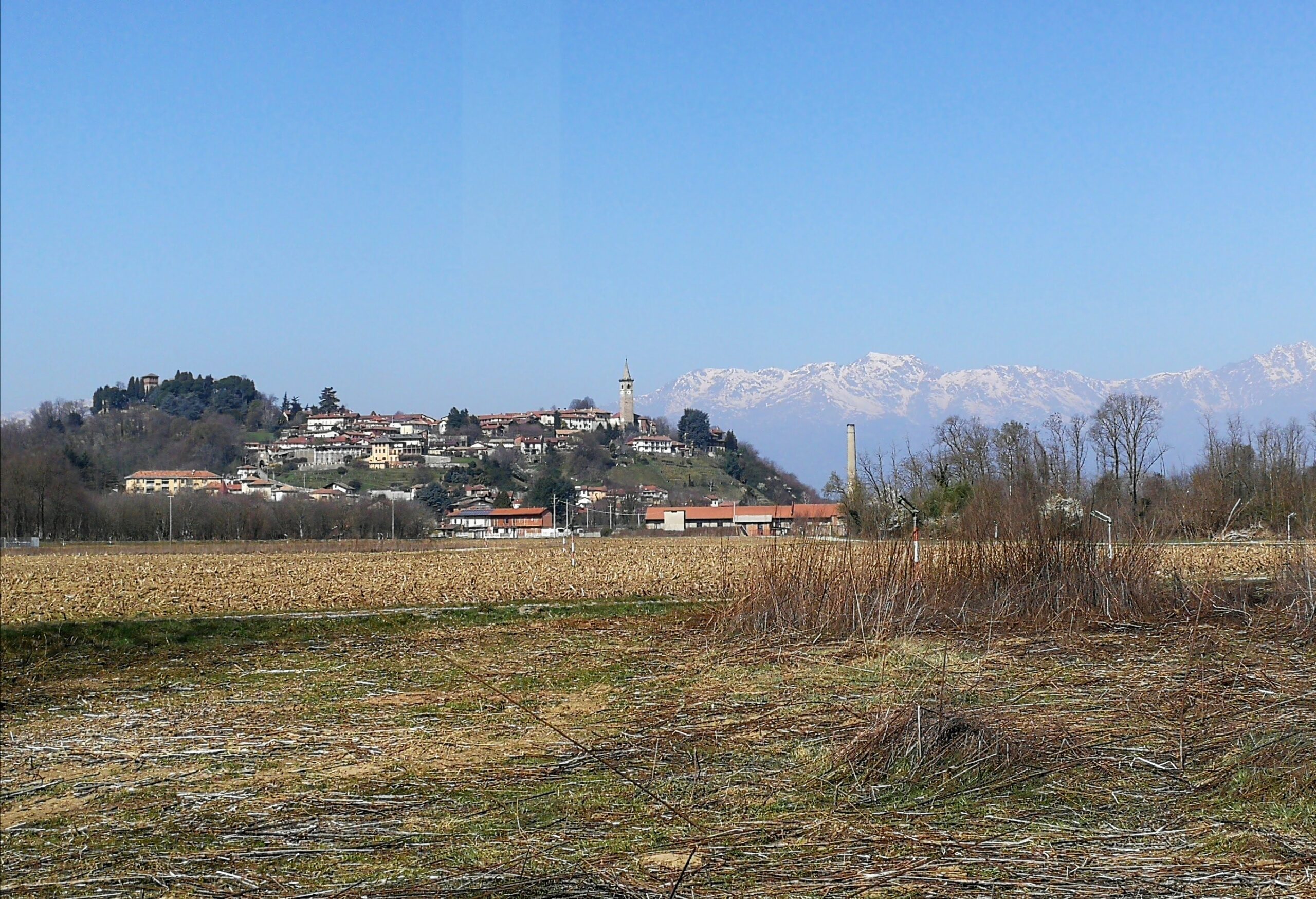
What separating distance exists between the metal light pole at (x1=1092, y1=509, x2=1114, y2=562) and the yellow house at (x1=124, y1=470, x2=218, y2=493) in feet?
253

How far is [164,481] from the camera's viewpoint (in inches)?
3755

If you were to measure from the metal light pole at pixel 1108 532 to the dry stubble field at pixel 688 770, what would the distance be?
5.82 feet

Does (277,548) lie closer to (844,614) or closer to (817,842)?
(844,614)

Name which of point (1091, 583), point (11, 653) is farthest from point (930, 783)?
point (11, 653)

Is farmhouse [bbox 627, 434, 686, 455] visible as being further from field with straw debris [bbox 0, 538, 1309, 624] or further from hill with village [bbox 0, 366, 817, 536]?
field with straw debris [bbox 0, 538, 1309, 624]

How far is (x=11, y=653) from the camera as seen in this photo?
15125mm

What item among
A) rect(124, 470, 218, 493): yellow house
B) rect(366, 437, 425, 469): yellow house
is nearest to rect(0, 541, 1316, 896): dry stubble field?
rect(124, 470, 218, 493): yellow house

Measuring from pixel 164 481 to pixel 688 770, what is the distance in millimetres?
97218

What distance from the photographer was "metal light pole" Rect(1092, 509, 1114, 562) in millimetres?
14922

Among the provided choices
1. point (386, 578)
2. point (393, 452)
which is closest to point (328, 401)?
point (393, 452)

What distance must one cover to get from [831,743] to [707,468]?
13848 centimetres

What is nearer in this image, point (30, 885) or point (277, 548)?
point (30, 885)

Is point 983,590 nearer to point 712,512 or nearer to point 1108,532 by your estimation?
point 1108,532

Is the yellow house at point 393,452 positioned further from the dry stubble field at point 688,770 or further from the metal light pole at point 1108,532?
the dry stubble field at point 688,770
